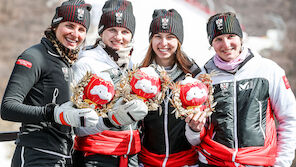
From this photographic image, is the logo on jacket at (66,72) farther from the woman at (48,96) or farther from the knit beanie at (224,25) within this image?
the knit beanie at (224,25)

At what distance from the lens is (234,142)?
178 cm

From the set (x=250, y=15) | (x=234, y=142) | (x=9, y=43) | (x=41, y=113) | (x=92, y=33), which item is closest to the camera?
(x=41, y=113)

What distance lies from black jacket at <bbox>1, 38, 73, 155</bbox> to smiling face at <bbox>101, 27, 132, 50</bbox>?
1.13ft

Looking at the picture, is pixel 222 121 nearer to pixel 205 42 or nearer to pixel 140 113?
pixel 140 113

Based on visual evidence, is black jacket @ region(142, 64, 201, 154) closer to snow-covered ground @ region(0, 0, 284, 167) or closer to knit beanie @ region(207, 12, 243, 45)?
knit beanie @ region(207, 12, 243, 45)

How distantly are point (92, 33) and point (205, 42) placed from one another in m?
2.90

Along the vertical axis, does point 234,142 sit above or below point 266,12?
below

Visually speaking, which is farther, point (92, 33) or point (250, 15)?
point (250, 15)

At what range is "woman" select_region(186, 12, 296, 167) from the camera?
1.77 metres

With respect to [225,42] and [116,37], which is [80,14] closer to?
[116,37]

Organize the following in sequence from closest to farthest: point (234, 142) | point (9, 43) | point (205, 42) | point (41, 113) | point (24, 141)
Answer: point (41, 113)
point (24, 141)
point (234, 142)
point (205, 42)
point (9, 43)

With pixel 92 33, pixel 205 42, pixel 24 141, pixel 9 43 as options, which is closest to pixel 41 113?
pixel 24 141

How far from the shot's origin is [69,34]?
1804mm

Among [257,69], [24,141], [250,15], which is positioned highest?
[250,15]
